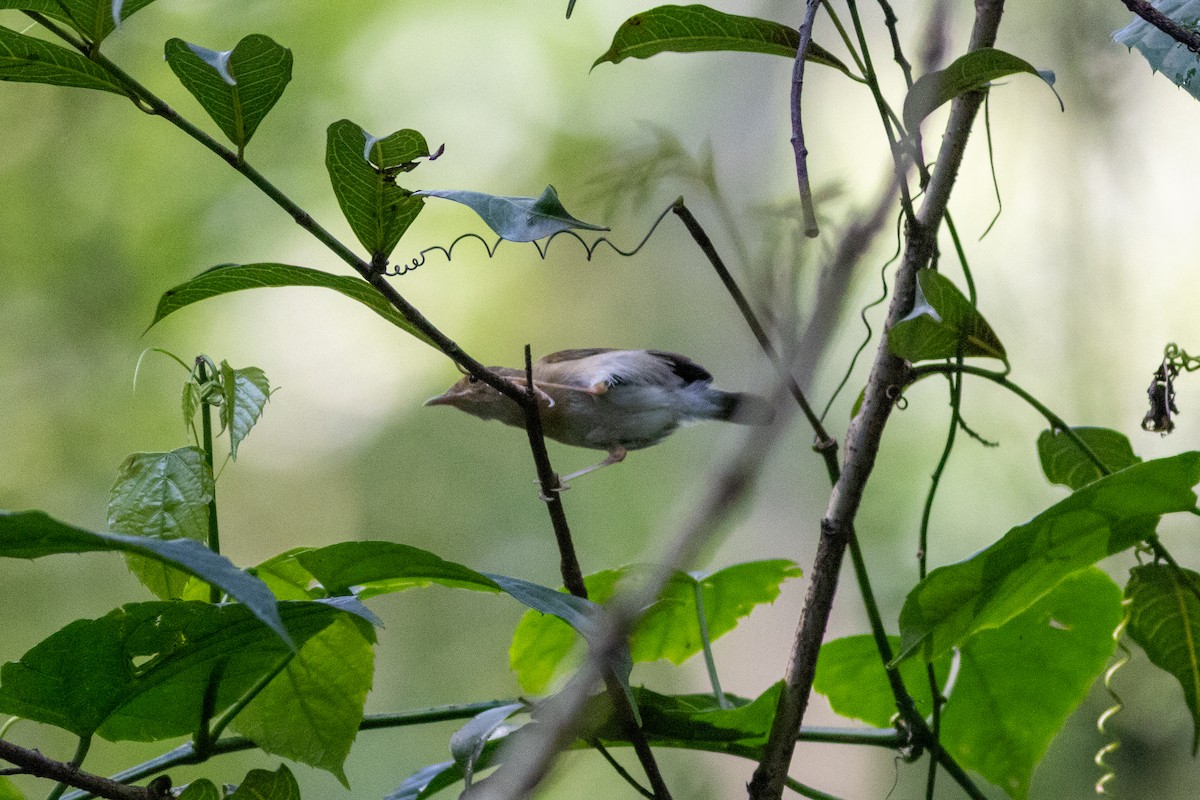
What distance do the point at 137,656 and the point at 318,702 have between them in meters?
0.21

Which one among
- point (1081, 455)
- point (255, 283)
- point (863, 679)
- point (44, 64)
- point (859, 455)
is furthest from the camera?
point (863, 679)

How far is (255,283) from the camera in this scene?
0.97 m

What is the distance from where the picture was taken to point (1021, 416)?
4664 millimetres

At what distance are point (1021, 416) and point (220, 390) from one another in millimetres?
4313

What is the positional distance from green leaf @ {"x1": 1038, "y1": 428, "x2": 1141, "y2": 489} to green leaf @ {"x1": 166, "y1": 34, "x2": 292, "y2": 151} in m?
0.98

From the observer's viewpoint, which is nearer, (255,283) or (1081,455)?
(255,283)

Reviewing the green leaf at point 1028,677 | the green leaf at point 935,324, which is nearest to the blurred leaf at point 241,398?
the green leaf at point 935,324

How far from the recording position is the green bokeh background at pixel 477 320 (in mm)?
4129

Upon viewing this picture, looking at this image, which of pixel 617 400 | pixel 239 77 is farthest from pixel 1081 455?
pixel 617 400

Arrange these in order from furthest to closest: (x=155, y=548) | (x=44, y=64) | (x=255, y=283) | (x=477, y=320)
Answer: (x=477, y=320) → (x=255, y=283) → (x=44, y=64) → (x=155, y=548)

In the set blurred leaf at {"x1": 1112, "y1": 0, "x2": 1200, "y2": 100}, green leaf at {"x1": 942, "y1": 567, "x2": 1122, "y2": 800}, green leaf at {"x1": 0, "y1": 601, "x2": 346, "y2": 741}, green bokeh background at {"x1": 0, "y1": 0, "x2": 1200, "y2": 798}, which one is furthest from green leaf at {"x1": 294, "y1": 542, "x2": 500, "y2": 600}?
green bokeh background at {"x1": 0, "y1": 0, "x2": 1200, "y2": 798}

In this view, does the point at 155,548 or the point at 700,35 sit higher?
the point at 700,35

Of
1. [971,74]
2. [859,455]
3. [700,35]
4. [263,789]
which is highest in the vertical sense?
[700,35]

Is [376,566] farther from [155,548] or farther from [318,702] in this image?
[155,548]
